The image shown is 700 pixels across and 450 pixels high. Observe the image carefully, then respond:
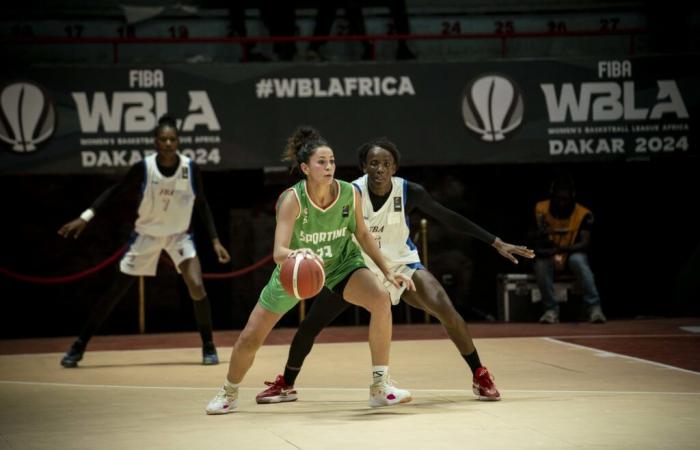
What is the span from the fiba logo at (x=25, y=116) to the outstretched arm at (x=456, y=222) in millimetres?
6861

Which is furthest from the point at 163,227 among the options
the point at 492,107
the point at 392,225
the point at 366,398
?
the point at 492,107

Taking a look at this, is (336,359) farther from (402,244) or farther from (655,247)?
(655,247)

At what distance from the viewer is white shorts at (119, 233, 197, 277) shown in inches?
412

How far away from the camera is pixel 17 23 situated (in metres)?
16.2

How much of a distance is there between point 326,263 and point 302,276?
0.64 meters

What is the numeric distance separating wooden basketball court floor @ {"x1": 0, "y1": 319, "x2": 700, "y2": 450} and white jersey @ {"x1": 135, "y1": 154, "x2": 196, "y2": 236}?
129cm

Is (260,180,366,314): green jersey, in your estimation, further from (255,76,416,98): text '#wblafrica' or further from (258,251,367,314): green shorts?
(255,76,416,98): text '#wblafrica'

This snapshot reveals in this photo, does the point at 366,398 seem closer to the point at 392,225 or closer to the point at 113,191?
the point at 392,225

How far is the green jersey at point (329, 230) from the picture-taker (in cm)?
727

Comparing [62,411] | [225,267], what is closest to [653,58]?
[225,267]

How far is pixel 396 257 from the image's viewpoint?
8.00 metres

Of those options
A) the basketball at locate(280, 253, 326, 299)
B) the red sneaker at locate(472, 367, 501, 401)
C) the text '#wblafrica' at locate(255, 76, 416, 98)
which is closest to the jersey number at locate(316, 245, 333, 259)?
the basketball at locate(280, 253, 326, 299)

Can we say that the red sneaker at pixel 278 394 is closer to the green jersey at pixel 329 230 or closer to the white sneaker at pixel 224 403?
the white sneaker at pixel 224 403

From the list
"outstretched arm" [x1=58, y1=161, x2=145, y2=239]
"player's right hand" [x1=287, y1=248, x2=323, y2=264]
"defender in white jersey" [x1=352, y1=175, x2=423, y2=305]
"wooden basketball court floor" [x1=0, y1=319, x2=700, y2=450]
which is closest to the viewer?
"wooden basketball court floor" [x1=0, y1=319, x2=700, y2=450]
